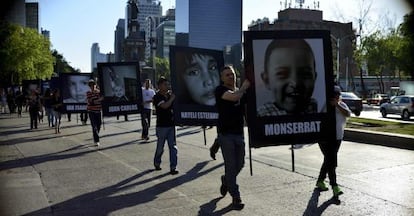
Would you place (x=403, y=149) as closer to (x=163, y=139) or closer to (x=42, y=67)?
(x=163, y=139)

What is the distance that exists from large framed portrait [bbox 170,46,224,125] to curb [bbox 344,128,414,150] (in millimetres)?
5004

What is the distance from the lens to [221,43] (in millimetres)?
18484

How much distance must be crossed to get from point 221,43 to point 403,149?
8808mm

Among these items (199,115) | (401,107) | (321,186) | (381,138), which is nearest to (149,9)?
(401,107)

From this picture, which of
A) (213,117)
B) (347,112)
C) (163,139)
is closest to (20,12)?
(347,112)

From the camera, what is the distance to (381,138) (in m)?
12.7

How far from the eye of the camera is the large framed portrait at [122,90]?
1393 cm

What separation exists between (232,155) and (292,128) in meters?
0.86

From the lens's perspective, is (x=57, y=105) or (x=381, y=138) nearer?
(x=381, y=138)

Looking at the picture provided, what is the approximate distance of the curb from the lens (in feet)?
38.4

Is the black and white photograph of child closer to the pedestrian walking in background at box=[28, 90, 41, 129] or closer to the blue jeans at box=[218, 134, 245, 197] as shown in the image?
the blue jeans at box=[218, 134, 245, 197]

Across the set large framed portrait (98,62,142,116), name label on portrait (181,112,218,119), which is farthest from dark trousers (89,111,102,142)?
name label on portrait (181,112,218,119)

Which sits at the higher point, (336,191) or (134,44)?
(134,44)

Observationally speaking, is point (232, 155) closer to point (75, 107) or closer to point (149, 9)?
point (75, 107)
